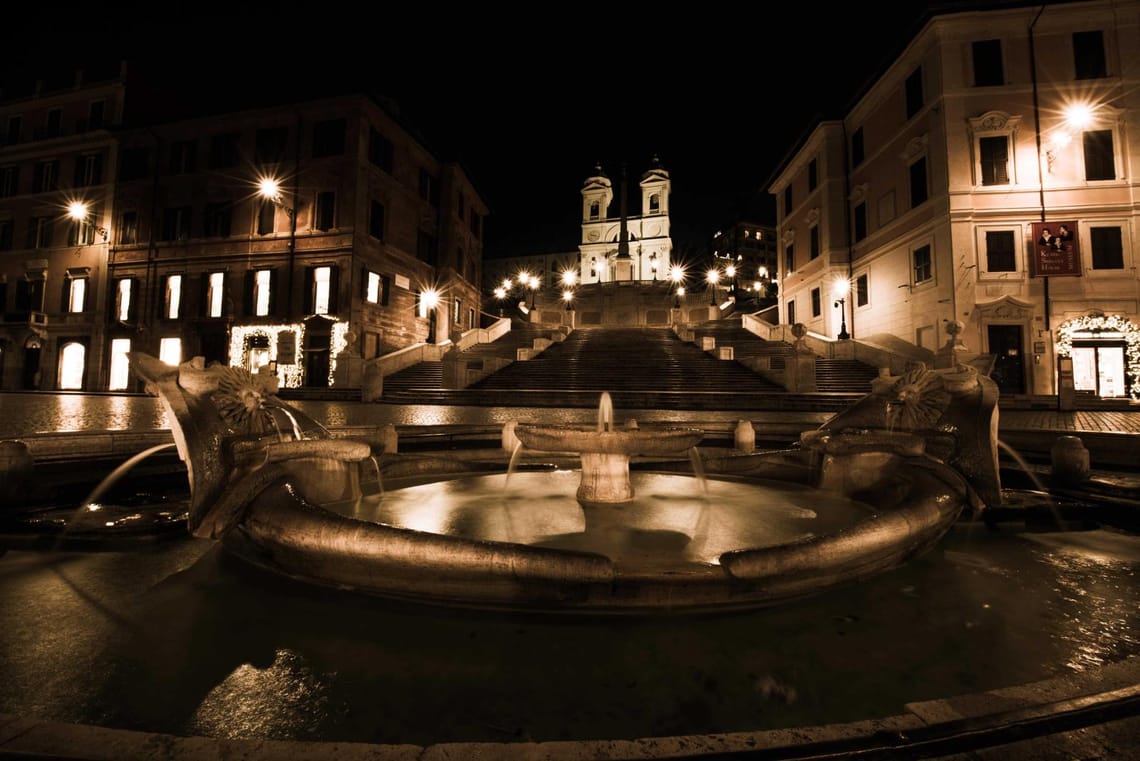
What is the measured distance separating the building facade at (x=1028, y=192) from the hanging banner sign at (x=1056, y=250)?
0.17ft

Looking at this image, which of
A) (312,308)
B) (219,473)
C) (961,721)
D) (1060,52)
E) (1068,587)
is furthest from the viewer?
(312,308)

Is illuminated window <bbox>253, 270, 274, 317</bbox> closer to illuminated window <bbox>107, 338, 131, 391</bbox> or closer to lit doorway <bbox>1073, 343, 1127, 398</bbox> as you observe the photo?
illuminated window <bbox>107, 338, 131, 391</bbox>

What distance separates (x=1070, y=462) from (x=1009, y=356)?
1916 centimetres

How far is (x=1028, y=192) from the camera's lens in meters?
→ 21.0

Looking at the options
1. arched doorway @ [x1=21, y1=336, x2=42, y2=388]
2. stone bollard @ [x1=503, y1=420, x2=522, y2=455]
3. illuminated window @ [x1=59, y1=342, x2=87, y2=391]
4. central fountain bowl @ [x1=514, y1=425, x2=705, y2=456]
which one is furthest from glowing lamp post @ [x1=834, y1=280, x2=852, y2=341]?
arched doorway @ [x1=21, y1=336, x2=42, y2=388]

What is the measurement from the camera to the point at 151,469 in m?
5.88

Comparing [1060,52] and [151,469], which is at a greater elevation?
[1060,52]

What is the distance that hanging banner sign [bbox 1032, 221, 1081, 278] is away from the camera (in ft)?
65.7

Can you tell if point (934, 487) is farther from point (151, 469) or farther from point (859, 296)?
point (859, 296)

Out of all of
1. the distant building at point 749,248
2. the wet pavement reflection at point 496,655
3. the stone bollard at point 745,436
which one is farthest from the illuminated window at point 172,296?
the distant building at point 749,248

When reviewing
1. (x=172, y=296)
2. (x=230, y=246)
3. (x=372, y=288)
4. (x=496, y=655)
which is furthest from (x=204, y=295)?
(x=496, y=655)

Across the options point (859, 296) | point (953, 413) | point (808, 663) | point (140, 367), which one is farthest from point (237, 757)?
point (859, 296)

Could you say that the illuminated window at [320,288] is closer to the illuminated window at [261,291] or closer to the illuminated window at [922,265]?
the illuminated window at [261,291]

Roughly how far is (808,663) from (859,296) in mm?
31004
